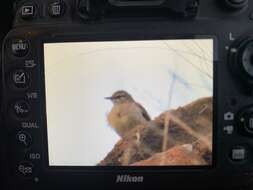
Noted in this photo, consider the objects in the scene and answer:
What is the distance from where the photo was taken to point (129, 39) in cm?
46

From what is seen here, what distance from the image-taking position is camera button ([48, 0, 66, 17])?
18.7 inches

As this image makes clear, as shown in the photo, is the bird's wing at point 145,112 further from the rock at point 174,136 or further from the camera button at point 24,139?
the camera button at point 24,139

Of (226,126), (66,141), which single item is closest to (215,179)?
(226,126)

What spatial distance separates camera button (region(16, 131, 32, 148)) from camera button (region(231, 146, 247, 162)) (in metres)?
0.21

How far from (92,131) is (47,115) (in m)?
0.05

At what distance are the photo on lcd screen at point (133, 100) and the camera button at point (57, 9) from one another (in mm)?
34

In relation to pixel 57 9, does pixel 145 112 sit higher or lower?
lower

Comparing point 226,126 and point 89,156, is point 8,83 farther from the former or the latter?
point 226,126

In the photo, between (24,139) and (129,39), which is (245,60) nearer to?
(129,39)

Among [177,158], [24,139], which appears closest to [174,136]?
[177,158]

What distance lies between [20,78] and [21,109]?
3 cm

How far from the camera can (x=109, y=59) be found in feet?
1.52

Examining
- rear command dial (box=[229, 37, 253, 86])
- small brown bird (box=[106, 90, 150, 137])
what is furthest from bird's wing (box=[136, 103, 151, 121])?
rear command dial (box=[229, 37, 253, 86])

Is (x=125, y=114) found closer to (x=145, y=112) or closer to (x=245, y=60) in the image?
(x=145, y=112)
